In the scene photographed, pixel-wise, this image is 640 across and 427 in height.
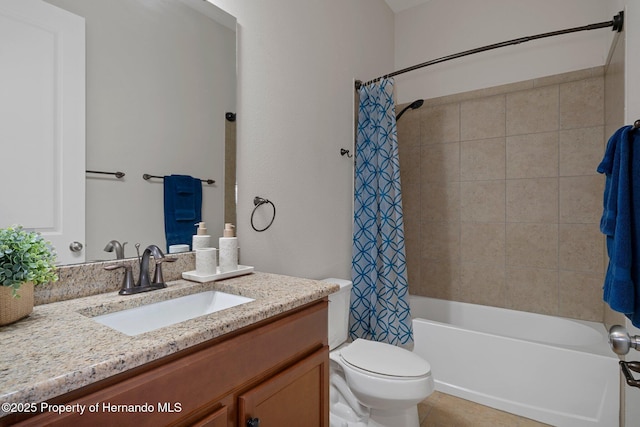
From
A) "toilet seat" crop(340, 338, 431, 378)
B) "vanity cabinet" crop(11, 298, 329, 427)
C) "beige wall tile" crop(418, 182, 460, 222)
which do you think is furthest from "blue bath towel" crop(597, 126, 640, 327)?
"beige wall tile" crop(418, 182, 460, 222)

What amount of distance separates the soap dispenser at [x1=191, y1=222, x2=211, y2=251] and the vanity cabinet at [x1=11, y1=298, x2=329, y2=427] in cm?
51

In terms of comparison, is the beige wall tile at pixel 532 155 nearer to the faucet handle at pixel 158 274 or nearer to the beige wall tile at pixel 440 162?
the beige wall tile at pixel 440 162

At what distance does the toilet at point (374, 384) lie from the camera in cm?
141

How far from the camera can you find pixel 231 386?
780 mm

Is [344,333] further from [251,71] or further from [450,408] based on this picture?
[251,71]

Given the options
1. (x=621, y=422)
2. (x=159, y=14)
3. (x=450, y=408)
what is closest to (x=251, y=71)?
(x=159, y=14)

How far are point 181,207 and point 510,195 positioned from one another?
2353mm

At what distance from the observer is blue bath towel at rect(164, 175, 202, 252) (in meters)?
1.24

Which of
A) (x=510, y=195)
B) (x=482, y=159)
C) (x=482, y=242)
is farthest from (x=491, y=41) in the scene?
(x=482, y=242)

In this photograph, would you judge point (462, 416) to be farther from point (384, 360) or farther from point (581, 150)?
point (581, 150)

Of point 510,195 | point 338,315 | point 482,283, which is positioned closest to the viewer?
point 338,315

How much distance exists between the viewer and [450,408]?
196cm

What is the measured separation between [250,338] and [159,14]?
3.95ft

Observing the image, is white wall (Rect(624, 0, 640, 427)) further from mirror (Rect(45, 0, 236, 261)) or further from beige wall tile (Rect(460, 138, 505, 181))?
mirror (Rect(45, 0, 236, 261))
